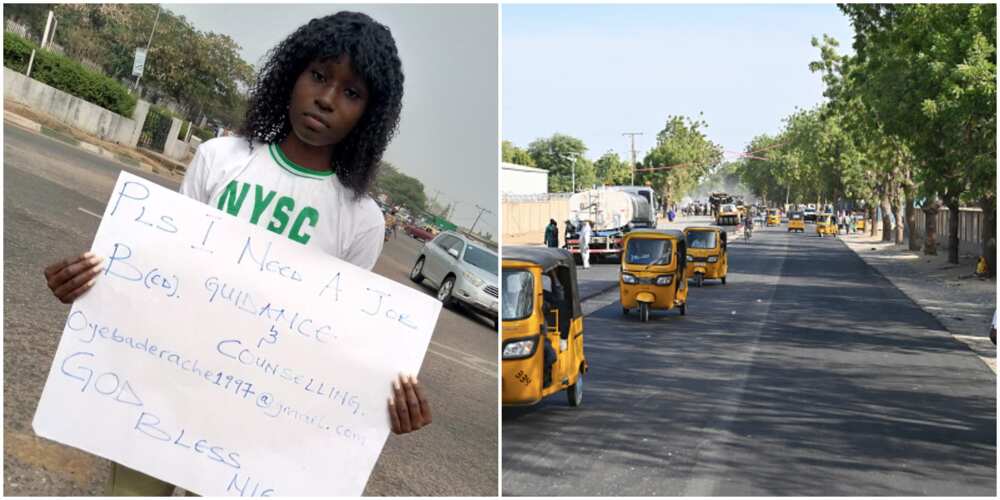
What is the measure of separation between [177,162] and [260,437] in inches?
467

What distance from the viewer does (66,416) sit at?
3.61m

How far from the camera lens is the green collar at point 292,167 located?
12.1 ft

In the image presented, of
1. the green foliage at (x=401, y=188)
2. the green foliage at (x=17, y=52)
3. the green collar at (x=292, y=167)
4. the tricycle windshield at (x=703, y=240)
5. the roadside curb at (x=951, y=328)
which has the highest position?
the tricycle windshield at (x=703, y=240)

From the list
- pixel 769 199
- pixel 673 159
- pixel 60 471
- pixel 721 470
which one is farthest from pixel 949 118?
pixel 769 199

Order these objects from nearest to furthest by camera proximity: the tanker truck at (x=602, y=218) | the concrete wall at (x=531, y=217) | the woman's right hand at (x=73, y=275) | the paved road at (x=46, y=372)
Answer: the woman's right hand at (x=73, y=275) → the paved road at (x=46, y=372) → the tanker truck at (x=602, y=218) → the concrete wall at (x=531, y=217)

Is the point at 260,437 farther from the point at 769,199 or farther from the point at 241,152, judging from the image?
the point at 769,199

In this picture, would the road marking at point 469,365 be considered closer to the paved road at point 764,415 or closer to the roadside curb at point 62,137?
the paved road at point 764,415

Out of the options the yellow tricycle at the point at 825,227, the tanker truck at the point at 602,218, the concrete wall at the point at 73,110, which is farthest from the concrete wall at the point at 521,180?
the concrete wall at the point at 73,110

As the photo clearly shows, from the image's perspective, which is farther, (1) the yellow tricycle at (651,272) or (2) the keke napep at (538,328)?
(1) the yellow tricycle at (651,272)

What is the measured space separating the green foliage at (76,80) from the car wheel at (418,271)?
1000cm

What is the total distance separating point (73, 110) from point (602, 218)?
26.5 metres

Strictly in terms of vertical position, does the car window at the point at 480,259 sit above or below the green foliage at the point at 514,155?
below

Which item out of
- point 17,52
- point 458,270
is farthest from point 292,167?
point 17,52

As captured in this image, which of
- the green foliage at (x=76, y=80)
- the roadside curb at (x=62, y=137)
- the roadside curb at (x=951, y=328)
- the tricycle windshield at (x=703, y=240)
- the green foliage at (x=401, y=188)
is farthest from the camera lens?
the tricycle windshield at (x=703, y=240)
